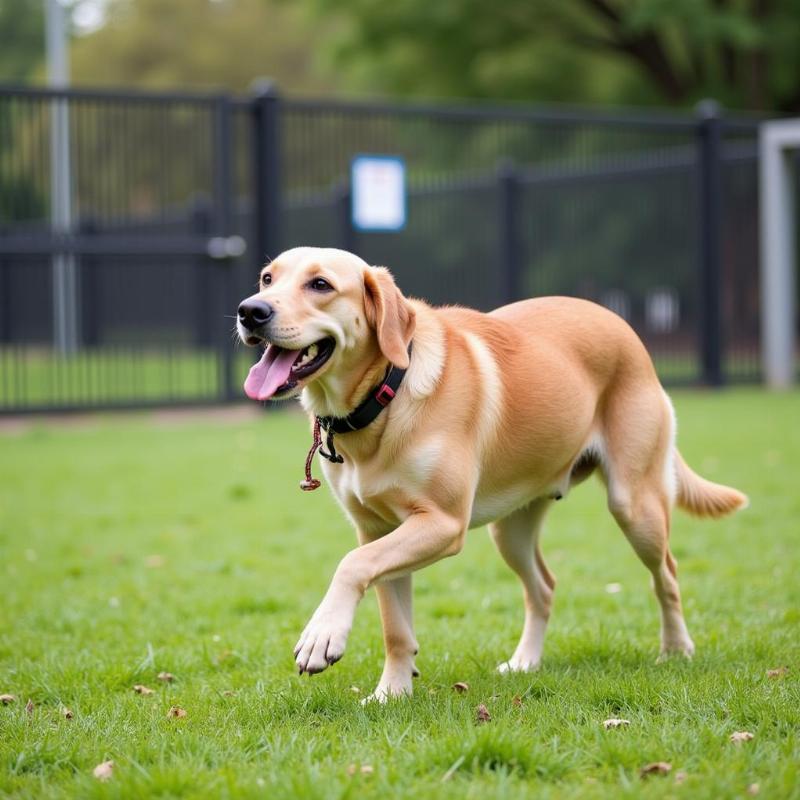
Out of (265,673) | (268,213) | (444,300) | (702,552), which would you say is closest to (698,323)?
(444,300)

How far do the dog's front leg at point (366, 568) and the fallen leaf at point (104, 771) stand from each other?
628 millimetres

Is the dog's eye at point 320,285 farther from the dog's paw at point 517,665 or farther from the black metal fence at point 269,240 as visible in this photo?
the black metal fence at point 269,240

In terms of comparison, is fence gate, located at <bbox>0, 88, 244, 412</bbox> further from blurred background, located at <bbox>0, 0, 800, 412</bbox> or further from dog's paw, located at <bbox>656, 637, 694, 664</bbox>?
dog's paw, located at <bbox>656, 637, 694, 664</bbox>

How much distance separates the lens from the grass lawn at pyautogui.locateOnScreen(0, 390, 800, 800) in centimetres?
329

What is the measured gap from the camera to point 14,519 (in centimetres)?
849

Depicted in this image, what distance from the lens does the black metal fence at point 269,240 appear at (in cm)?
1325

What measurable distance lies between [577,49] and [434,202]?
596 inches

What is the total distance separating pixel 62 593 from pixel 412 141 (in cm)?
2682

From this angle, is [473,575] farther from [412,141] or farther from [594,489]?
[412,141]

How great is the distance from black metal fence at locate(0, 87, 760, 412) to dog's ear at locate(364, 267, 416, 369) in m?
8.88

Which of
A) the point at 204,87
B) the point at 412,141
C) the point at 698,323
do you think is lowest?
the point at 698,323

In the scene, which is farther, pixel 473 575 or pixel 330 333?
pixel 473 575

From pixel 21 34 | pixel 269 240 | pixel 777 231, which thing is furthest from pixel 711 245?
pixel 21 34

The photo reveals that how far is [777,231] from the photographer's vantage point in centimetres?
1647
